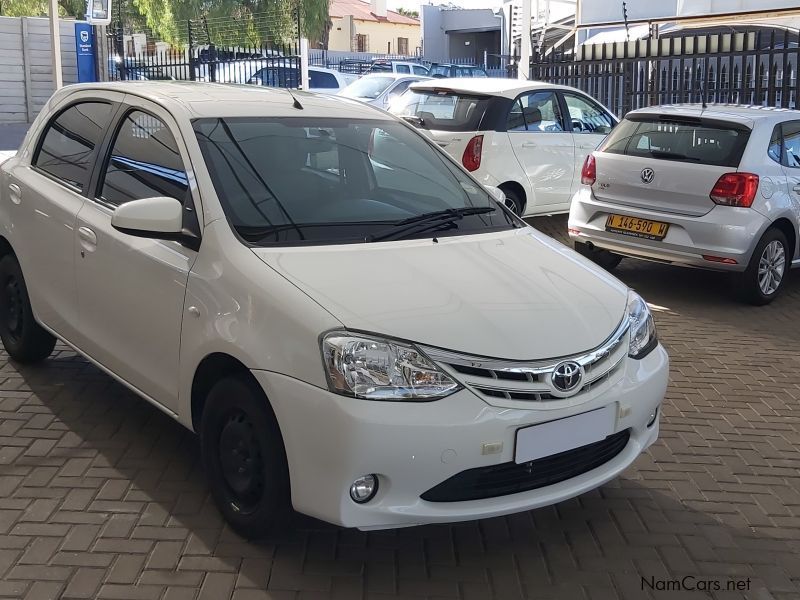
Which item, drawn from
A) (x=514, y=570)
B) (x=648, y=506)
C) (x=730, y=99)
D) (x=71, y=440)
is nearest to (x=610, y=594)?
(x=514, y=570)

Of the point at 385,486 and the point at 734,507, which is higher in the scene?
the point at 385,486

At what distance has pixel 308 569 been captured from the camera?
3.58 m

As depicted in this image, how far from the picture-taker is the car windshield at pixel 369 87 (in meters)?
18.4

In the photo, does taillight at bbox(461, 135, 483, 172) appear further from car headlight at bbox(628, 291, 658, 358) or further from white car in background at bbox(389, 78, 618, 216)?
car headlight at bbox(628, 291, 658, 358)

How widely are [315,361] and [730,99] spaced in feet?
40.7

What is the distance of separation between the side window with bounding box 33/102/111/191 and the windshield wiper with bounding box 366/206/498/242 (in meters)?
1.68

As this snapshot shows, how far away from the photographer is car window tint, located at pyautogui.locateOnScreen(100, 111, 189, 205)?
4238 mm

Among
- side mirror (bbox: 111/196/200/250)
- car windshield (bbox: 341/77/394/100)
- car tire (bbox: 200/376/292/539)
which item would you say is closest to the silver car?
side mirror (bbox: 111/196/200/250)

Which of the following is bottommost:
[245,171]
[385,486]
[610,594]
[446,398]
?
[610,594]

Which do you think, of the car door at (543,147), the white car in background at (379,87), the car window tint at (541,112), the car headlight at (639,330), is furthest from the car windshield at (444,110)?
the white car in background at (379,87)

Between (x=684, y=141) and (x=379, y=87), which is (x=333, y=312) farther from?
(x=379, y=87)

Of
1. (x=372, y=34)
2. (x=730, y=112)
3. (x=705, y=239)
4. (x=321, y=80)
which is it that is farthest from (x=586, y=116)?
(x=372, y=34)

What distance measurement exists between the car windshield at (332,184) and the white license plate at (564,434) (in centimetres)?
110

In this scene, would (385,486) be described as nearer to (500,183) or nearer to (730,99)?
(500,183)
